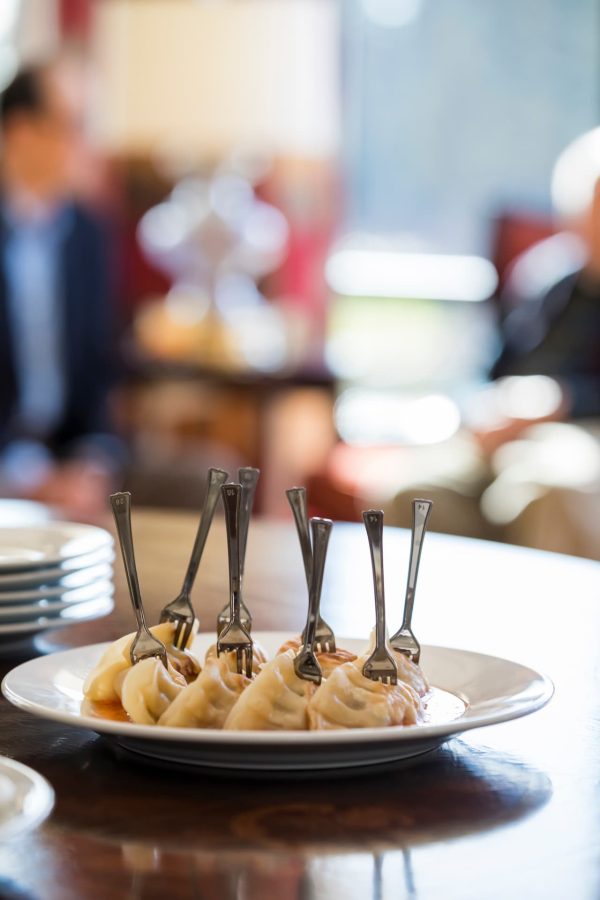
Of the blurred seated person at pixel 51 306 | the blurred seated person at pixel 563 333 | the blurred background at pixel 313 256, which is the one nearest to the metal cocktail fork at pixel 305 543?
the blurred background at pixel 313 256

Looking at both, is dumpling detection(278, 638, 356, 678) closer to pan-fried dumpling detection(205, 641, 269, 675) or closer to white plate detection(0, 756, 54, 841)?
pan-fried dumpling detection(205, 641, 269, 675)

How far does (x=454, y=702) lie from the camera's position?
0.69 m

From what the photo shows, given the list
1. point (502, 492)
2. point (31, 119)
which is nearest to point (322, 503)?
point (502, 492)

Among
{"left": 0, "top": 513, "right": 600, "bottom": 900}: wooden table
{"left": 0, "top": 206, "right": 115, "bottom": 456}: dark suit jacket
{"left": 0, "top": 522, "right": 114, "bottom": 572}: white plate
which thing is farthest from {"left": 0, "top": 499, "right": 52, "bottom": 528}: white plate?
{"left": 0, "top": 206, "right": 115, "bottom": 456}: dark suit jacket

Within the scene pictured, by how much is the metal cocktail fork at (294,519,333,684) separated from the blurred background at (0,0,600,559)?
1.40 m

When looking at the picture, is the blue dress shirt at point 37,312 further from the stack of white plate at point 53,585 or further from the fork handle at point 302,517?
the fork handle at point 302,517

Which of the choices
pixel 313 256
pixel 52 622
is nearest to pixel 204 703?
pixel 52 622

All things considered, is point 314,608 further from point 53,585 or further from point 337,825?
point 53,585

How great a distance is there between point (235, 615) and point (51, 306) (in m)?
3.20

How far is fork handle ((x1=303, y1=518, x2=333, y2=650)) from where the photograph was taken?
24.6 inches

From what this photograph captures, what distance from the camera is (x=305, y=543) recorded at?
0.68 metres

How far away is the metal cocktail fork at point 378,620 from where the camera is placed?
64 centimetres

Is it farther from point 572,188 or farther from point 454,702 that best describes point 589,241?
point 454,702

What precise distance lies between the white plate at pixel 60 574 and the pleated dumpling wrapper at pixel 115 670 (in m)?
0.22
